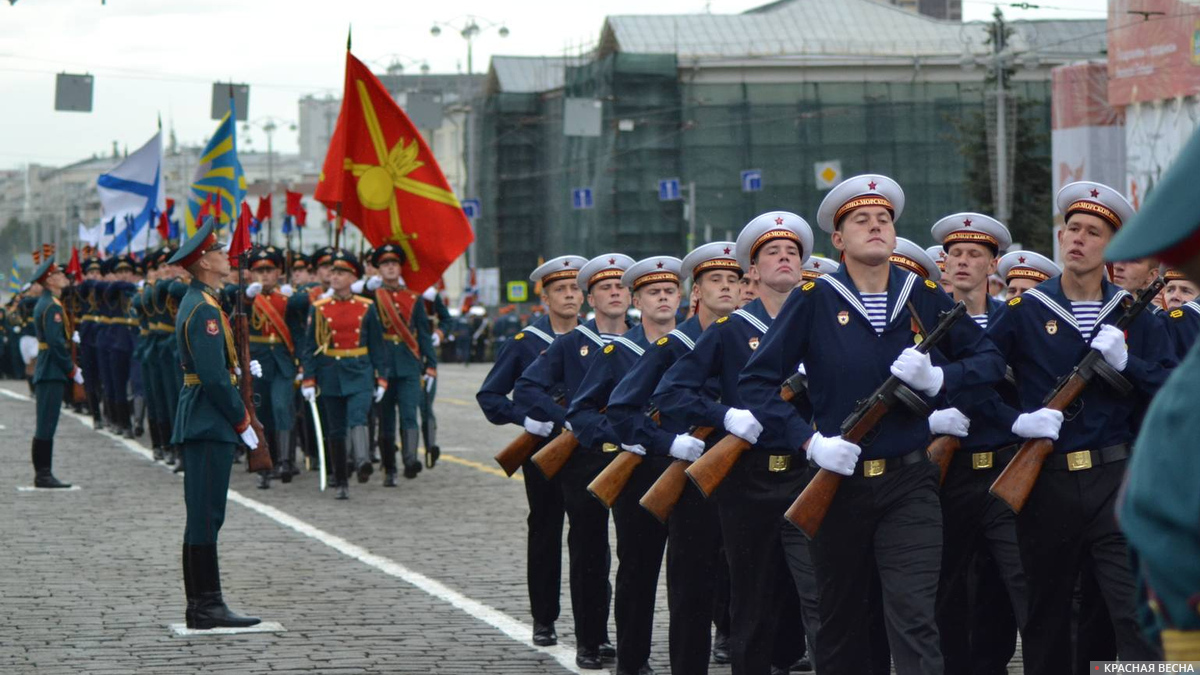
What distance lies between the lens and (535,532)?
359 inches

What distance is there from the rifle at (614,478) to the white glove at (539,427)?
1137 millimetres

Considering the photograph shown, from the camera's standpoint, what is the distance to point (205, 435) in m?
9.30

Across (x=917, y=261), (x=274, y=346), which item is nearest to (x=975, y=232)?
(x=917, y=261)

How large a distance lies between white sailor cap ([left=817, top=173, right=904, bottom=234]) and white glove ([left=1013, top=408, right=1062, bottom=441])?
0.81 m

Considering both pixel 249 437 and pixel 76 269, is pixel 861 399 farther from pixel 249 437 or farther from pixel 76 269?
pixel 76 269

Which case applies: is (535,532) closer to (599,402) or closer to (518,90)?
(599,402)

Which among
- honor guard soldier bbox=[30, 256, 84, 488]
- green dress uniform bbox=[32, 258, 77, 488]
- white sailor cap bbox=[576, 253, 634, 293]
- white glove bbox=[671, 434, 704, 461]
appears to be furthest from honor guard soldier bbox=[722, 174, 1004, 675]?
green dress uniform bbox=[32, 258, 77, 488]

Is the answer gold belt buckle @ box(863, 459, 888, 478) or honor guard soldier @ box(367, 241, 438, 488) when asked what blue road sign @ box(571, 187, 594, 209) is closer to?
honor guard soldier @ box(367, 241, 438, 488)

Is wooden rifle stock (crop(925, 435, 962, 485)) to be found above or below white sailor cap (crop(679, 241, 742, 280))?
below

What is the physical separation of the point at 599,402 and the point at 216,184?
45.0 ft

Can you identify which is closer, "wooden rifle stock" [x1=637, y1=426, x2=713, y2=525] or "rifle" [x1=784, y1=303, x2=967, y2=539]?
"rifle" [x1=784, y1=303, x2=967, y2=539]

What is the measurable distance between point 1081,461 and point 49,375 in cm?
1180

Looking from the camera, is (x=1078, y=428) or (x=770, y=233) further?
(x=770, y=233)

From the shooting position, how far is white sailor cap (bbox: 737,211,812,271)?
24.4ft
